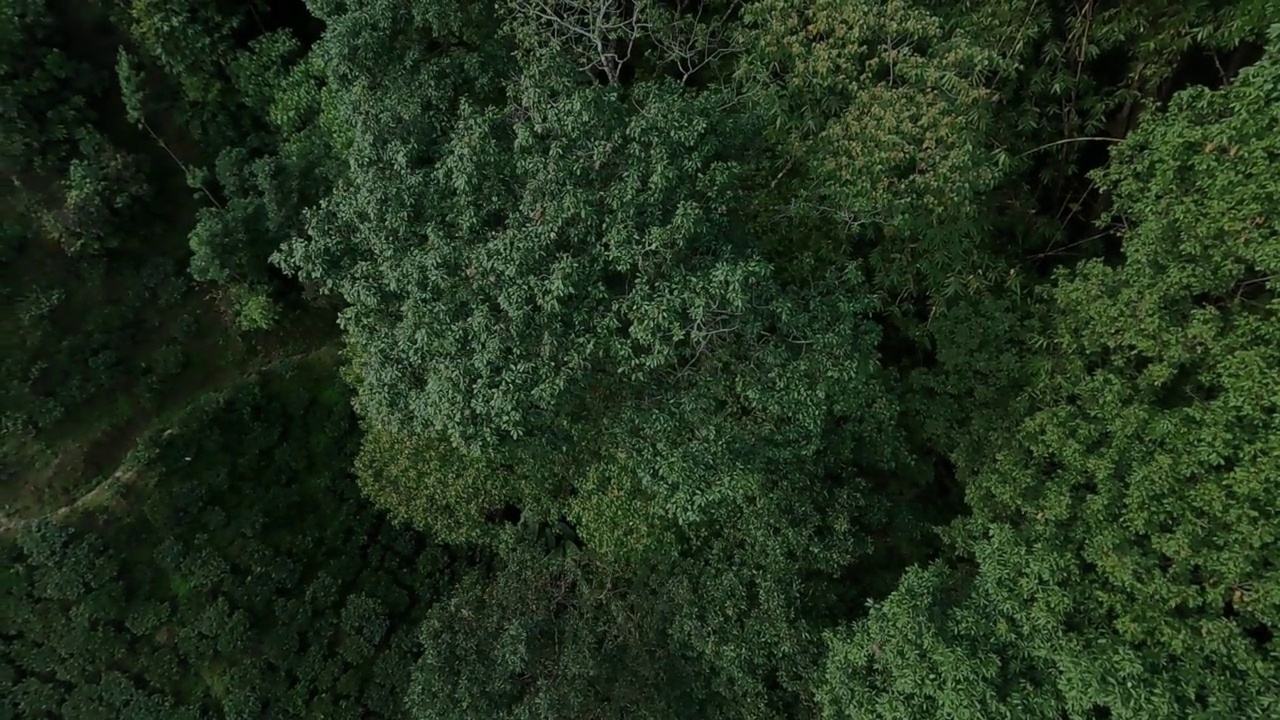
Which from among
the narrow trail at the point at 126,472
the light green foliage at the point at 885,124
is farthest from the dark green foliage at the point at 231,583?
the light green foliage at the point at 885,124

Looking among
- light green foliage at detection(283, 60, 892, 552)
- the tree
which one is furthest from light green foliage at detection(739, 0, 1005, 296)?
the tree

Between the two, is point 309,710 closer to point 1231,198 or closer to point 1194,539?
point 1194,539

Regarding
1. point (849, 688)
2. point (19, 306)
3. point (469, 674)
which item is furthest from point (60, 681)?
point (849, 688)

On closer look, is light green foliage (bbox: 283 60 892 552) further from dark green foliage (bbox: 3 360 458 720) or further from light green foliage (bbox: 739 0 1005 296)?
dark green foliage (bbox: 3 360 458 720)

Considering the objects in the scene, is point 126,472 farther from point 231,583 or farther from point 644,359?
point 644,359

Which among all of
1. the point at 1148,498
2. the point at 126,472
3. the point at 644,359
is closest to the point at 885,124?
the point at 644,359
